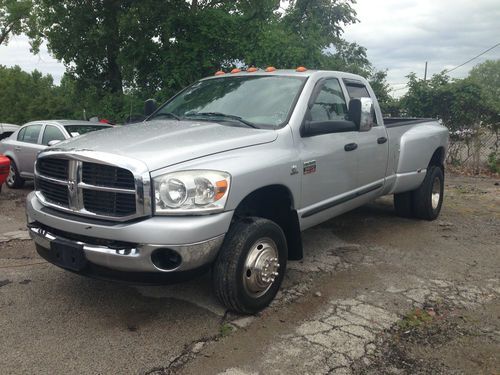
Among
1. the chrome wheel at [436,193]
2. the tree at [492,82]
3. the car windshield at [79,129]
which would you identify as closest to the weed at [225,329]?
the chrome wheel at [436,193]

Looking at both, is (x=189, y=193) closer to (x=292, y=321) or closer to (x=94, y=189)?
(x=94, y=189)

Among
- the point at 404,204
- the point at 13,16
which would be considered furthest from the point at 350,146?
the point at 13,16

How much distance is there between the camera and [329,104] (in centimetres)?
445

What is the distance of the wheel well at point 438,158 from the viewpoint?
6392 millimetres

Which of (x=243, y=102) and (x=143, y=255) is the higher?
(x=243, y=102)

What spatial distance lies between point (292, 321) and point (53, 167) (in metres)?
2.08

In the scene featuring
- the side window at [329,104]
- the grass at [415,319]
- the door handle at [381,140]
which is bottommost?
the grass at [415,319]

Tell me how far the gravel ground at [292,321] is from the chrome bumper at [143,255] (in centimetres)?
53

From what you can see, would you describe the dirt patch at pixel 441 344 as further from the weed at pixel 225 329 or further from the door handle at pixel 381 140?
the door handle at pixel 381 140

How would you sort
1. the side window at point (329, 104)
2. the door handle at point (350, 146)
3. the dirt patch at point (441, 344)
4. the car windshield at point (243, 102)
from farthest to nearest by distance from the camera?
the door handle at point (350, 146) → the side window at point (329, 104) → the car windshield at point (243, 102) → the dirt patch at point (441, 344)

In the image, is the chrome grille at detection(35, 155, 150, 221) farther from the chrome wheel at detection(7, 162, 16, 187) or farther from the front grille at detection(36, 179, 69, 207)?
the chrome wheel at detection(7, 162, 16, 187)

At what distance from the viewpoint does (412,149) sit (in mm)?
5703

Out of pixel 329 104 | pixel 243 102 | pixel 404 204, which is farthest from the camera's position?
pixel 404 204

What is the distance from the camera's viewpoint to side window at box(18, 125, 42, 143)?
28.9ft
